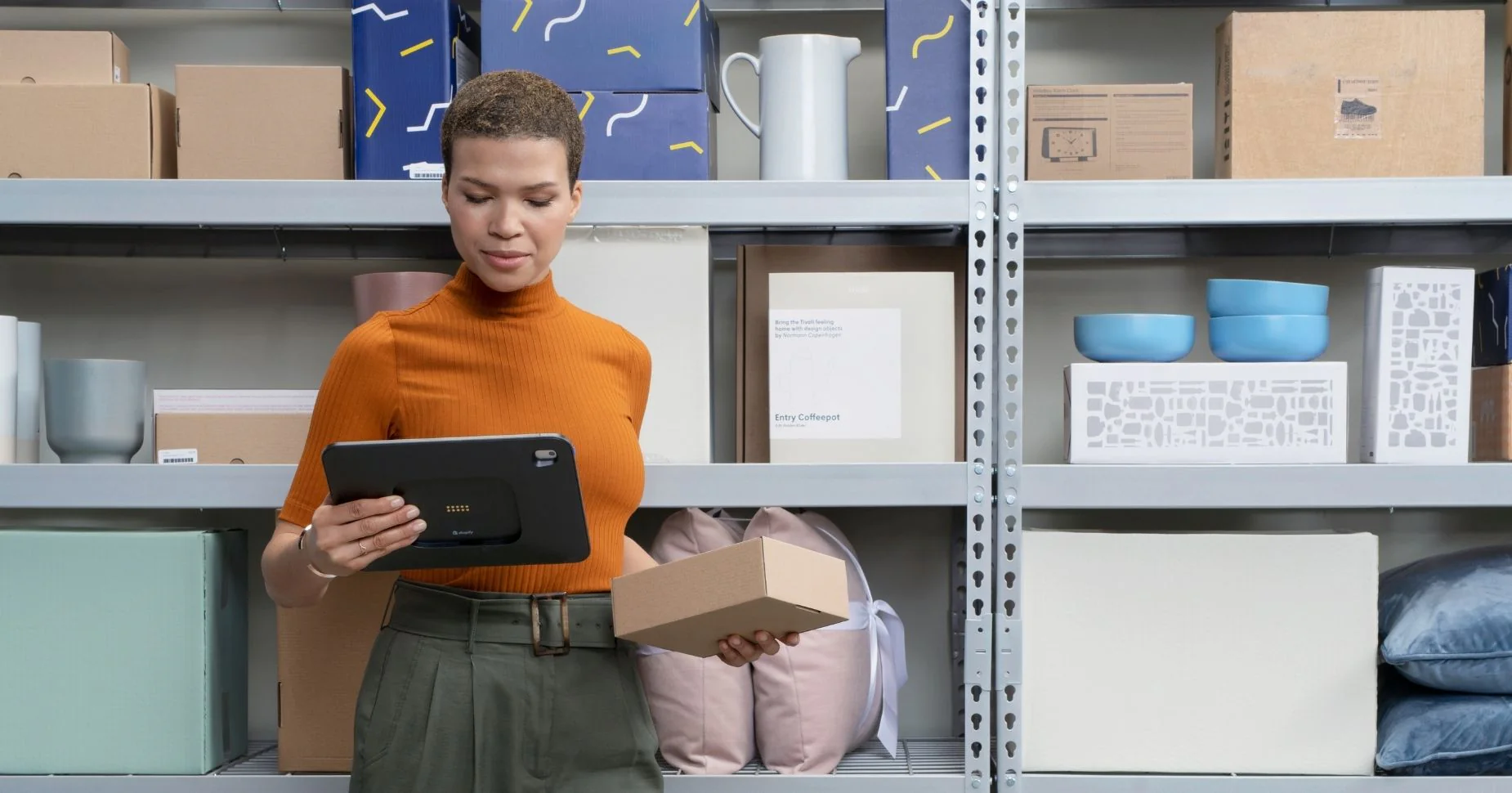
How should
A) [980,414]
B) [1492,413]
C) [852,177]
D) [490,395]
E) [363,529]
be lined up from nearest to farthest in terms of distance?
[363,529], [490,395], [980,414], [1492,413], [852,177]

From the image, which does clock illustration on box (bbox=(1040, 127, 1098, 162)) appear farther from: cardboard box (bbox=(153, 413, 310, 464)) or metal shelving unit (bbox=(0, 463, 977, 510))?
cardboard box (bbox=(153, 413, 310, 464))

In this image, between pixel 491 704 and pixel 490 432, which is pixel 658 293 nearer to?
pixel 490 432

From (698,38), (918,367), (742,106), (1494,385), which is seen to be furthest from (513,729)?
(1494,385)

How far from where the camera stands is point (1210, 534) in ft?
4.90

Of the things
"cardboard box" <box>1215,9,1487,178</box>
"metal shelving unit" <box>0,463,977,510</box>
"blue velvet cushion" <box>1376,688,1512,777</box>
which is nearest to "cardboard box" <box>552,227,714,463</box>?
"metal shelving unit" <box>0,463,977,510</box>

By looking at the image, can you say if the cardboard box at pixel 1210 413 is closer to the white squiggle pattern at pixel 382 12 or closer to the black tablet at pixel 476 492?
Result: the black tablet at pixel 476 492

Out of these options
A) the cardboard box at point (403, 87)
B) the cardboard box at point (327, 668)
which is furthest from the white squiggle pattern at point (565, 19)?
the cardboard box at point (327, 668)

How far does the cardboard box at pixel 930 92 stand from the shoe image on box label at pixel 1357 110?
0.47m

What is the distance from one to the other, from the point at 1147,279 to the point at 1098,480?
51 centimetres

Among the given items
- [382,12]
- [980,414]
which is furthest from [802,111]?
[382,12]

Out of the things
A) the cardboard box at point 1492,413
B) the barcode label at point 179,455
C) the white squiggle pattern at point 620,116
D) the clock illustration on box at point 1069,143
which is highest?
the white squiggle pattern at point 620,116

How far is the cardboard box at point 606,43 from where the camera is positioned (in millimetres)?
1493

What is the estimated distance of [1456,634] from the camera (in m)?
1.46

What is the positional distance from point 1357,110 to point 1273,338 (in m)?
0.31
